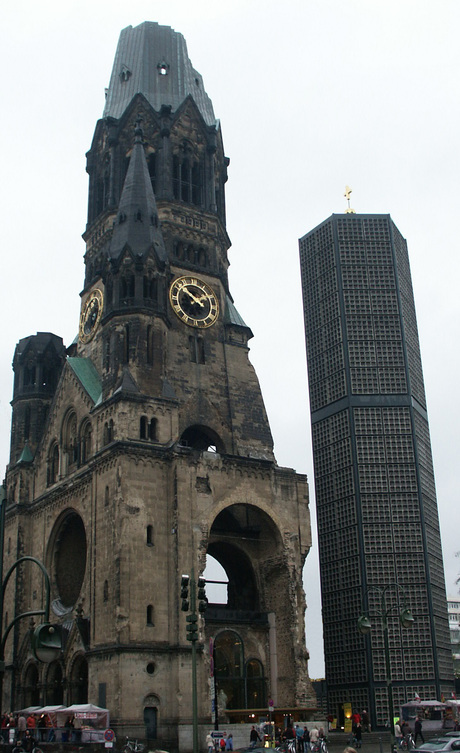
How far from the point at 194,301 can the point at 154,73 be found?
21071mm

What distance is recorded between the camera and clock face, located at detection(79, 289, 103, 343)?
5981cm

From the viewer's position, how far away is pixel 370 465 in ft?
202

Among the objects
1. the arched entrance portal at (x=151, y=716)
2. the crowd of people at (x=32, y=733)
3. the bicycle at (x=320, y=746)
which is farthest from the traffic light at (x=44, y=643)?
the arched entrance portal at (x=151, y=716)

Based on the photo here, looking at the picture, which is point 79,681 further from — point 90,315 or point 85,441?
point 90,315

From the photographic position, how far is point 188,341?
5769cm

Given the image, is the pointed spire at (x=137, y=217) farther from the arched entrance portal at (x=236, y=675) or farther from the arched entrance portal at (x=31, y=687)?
the arched entrance portal at (x=31, y=687)

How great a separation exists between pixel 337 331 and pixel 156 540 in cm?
2564

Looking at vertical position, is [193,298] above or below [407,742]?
above

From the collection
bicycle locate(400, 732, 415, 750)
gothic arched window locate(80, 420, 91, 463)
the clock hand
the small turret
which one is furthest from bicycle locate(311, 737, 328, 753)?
the small turret

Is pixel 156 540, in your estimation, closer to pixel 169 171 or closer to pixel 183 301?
pixel 183 301

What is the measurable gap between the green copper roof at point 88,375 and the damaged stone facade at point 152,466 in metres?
0.14

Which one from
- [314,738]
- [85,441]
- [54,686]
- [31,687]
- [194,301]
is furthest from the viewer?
[194,301]

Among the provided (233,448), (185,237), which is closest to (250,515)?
(233,448)

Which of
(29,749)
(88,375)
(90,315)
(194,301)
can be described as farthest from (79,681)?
(194,301)
